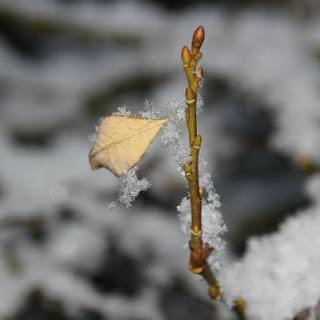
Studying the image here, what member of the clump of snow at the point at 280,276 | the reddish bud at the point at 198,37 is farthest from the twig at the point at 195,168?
the clump of snow at the point at 280,276

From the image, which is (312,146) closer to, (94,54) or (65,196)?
(65,196)

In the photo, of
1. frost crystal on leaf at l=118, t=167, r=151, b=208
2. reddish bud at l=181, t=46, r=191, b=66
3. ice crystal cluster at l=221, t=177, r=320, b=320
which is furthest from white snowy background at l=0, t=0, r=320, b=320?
reddish bud at l=181, t=46, r=191, b=66

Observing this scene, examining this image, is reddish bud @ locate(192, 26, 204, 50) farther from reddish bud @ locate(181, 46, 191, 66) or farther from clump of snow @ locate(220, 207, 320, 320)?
clump of snow @ locate(220, 207, 320, 320)

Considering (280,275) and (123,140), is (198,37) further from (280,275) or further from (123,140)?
(280,275)

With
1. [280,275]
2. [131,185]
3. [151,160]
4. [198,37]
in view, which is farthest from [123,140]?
[151,160]

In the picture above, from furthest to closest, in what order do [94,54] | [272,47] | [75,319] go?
[94,54]
[272,47]
[75,319]

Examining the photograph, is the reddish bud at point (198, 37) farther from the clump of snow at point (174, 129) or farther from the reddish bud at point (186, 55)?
the clump of snow at point (174, 129)

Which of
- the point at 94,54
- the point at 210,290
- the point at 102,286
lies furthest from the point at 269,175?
the point at 94,54
